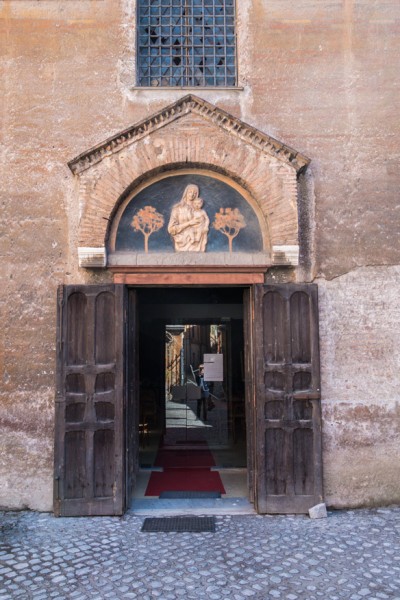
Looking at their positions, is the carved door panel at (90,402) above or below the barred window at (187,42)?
below

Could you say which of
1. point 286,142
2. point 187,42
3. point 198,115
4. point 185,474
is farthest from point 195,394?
point 187,42

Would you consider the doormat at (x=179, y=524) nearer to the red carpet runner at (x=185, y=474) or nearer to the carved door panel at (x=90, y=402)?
the carved door panel at (x=90, y=402)

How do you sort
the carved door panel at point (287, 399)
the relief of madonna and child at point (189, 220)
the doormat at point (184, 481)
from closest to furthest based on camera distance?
the carved door panel at point (287, 399), the relief of madonna and child at point (189, 220), the doormat at point (184, 481)

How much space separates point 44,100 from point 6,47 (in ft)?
2.74

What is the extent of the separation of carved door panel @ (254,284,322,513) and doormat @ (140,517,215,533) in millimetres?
664

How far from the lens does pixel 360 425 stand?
5.85 metres

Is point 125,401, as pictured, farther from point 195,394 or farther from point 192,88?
point 195,394

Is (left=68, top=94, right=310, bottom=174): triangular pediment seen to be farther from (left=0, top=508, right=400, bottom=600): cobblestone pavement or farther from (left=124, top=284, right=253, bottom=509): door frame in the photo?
(left=0, top=508, right=400, bottom=600): cobblestone pavement

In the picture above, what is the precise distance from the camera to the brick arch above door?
5742 mm

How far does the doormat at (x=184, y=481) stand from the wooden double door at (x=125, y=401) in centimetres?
93

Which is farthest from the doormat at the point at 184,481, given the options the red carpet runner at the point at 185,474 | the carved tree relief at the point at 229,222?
the carved tree relief at the point at 229,222

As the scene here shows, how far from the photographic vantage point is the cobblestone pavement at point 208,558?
3.97m

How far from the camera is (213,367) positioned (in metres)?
9.70

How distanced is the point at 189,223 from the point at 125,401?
7.33ft
